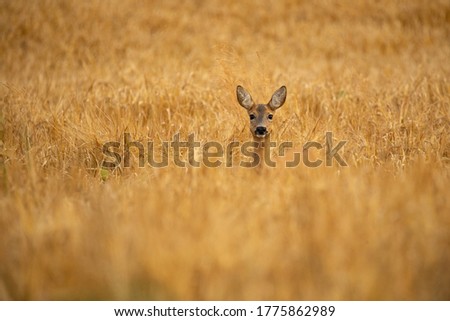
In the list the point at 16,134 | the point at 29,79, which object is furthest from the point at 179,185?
the point at 29,79

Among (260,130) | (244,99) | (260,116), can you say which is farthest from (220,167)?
(244,99)

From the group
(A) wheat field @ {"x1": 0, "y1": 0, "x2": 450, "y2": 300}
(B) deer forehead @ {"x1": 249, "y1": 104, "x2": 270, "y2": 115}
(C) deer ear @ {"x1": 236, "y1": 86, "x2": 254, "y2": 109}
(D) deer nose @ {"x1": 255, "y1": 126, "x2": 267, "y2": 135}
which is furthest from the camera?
(C) deer ear @ {"x1": 236, "y1": 86, "x2": 254, "y2": 109}

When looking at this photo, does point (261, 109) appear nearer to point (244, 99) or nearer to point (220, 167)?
point (244, 99)

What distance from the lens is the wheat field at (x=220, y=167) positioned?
3.25 metres

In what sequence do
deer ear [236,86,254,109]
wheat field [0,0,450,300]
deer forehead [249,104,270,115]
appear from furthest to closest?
1. deer ear [236,86,254,109]
2. deer forehead [249,104,270,115]
3. wheat field [0,0,450,300]

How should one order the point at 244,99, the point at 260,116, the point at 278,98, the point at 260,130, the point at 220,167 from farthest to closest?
the point at 244,99 → the point at 278,98 → the point at 260,116 → the point at 260,130 → the point at 220,167

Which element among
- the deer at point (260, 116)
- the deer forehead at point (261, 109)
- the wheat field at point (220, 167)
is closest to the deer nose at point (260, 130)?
the deer at point (260, 116)

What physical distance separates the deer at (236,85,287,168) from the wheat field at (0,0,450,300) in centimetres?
40

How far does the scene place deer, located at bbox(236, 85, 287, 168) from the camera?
610cm

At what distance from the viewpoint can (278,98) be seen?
21.2ft

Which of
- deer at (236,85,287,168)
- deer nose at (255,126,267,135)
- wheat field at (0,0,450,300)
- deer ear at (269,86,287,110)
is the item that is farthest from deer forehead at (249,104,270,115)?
wheat field at (0,0,450,300)

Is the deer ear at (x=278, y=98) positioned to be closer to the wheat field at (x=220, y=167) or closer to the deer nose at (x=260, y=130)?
the wheat field at (x=220, y=167)

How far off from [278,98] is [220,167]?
1.49m

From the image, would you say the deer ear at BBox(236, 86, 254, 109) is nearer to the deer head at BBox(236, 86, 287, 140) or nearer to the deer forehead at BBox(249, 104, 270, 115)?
the deer head at BBox(236, 86, 287, 140)
